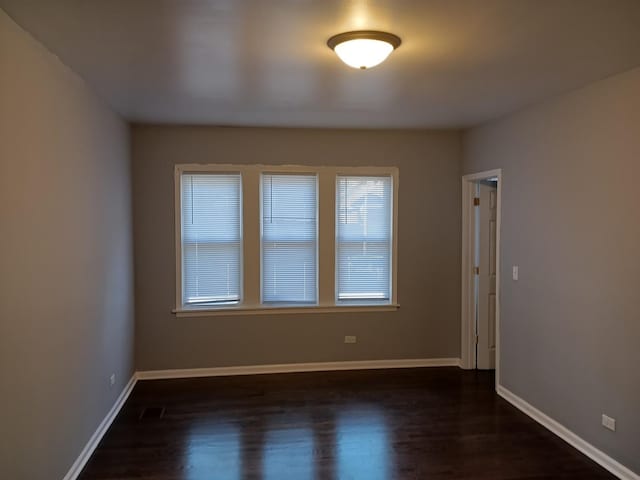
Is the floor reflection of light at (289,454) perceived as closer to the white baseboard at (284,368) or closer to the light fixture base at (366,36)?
the white baseboard at (284,368)

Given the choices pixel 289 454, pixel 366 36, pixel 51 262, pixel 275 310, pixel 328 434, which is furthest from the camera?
pixel 275 310

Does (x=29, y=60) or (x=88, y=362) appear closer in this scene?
(x=29, y=60)

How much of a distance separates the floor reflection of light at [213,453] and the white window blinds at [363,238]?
1.96 meters

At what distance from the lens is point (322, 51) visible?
2627 millimetres

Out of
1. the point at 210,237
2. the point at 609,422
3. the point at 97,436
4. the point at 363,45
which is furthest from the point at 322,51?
the point at 97,436

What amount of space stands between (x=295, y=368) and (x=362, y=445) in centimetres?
171

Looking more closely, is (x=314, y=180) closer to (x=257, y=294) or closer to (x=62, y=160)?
(x=257, y=294)

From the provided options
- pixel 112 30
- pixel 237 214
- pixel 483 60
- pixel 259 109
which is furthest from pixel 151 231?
pixel 483 60

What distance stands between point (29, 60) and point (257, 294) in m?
3.07

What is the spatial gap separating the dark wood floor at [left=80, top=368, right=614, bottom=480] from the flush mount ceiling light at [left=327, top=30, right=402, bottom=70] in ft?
8.22

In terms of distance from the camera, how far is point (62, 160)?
2.80m

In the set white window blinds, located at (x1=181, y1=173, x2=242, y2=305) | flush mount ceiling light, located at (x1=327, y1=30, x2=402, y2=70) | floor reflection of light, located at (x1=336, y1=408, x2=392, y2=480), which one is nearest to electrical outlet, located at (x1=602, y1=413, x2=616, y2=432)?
floor reflection of light, located at (x1=336, y1=408, x2=392, y2=480)

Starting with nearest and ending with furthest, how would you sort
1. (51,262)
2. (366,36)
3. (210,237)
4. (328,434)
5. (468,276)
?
1. (366,36)
2. (51,262)
3. (328,434)
4. (210,237)
5. (468,276)

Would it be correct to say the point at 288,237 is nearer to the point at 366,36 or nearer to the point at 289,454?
the point at 289,454
